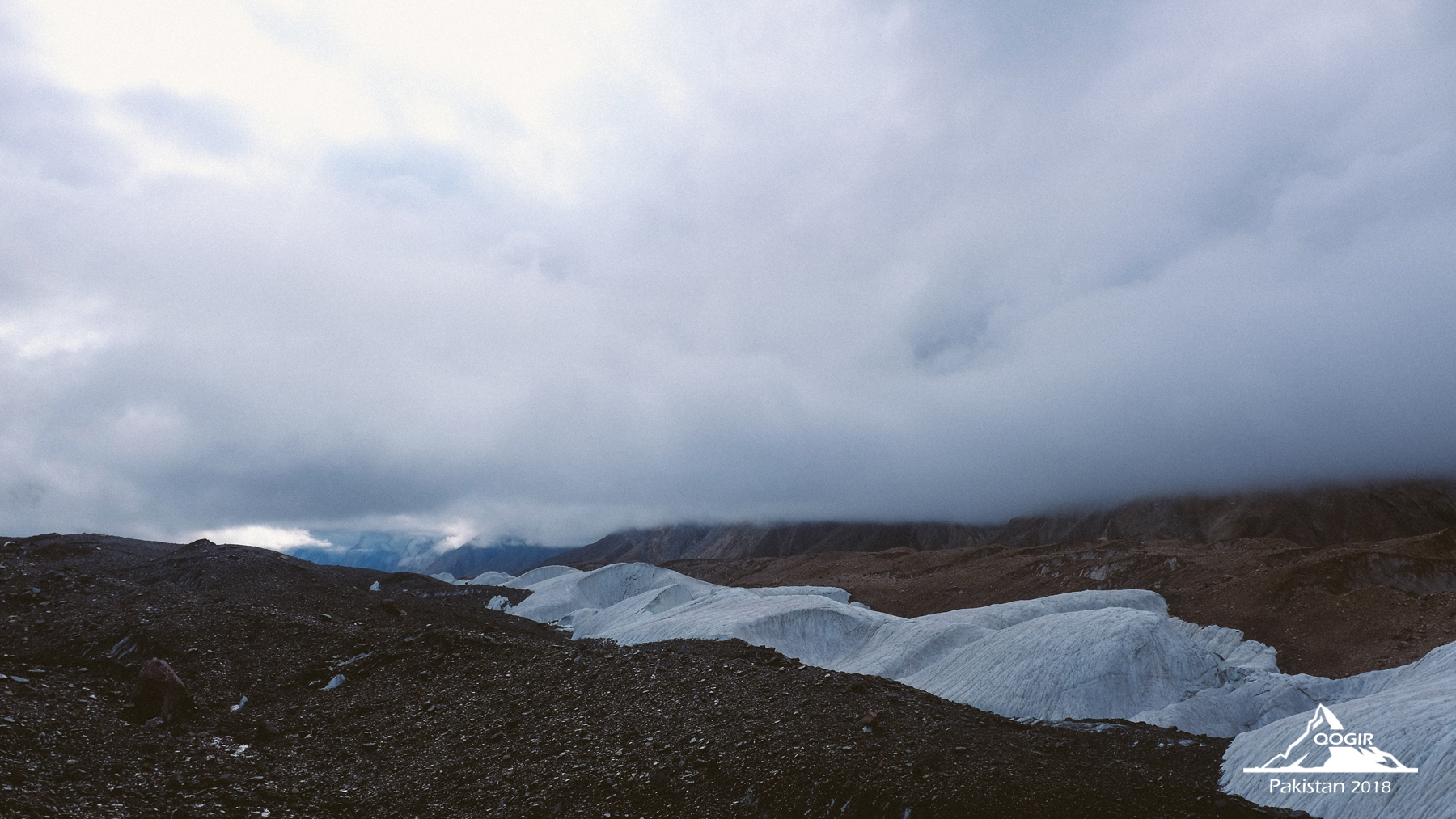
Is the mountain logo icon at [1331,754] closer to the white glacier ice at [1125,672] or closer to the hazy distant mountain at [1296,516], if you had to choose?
the white glacier ice at [1125,672]

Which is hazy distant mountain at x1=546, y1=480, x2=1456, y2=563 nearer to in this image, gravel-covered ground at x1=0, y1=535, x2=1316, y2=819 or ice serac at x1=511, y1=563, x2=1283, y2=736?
ice serac at x1=511, y1=563, x2=1283, y2=736

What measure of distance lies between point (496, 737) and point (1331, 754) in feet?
55.6

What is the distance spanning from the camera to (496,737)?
16.8 metres

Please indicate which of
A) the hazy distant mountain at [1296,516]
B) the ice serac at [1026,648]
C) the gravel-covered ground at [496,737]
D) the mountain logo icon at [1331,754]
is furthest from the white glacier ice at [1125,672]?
the hazy distant mountain at [1296,516]

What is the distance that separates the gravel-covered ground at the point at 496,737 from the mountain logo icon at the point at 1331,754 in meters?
1.47

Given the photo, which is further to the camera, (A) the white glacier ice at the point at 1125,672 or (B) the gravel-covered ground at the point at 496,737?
(A) the white glacier ice at the point at 1125,672

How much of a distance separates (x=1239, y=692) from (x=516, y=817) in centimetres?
2131

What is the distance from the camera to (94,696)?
1761cm

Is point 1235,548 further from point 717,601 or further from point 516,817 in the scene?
point 516,817

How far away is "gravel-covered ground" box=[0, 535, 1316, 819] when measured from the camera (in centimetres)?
1243

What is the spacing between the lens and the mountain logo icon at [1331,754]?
41.5ft

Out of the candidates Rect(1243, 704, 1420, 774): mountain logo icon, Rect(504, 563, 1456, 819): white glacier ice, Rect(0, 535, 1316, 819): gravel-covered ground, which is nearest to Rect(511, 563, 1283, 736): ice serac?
Rect(504, 563, 1456, 819): white glacier ice

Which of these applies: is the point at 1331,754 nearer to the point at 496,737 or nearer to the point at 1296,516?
the point at 496,737

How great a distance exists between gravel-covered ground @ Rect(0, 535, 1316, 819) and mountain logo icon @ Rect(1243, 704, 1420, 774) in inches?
58.0
